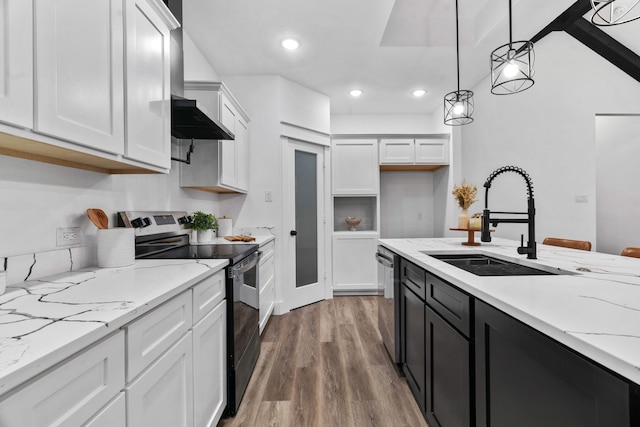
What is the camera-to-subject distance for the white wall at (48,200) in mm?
1064

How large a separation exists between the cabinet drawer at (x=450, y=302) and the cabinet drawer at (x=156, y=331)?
3.51 feet

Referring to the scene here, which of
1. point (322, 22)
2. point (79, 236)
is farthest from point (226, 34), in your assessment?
point (79, 236)

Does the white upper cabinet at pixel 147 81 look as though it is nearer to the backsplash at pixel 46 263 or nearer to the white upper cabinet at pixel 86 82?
the white upper cabinet at pixel 86 82

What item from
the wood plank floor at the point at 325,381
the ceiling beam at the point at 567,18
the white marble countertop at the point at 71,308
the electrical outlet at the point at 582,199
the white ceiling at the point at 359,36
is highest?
the ceiling beam at the point at 567,18

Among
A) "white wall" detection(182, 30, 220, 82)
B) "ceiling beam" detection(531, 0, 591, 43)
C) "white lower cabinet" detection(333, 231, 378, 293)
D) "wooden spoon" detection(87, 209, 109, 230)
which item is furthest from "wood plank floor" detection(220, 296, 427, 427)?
"ceiling beam" detection(531, 0, 591, 43)

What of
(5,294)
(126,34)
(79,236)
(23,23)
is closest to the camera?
(23,23)

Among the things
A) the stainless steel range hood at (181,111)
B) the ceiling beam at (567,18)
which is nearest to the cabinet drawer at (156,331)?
the stainless steel range hood at (181,111)

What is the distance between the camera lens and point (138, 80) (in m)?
1.32

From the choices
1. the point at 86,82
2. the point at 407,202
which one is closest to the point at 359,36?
the point at 86,82

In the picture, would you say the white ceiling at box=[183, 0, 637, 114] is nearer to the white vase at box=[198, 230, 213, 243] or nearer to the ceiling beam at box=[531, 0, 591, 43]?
the ceiling beam at box=[531, 0, 591, 43]

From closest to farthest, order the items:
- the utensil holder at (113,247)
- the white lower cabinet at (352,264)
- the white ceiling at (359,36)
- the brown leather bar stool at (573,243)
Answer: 1. the utensil holder at (113,247)
2. the brown leather bar stool at (573,243)
3. the white ceiling at (359,36)
4. the white lower cabinet at (352,264)

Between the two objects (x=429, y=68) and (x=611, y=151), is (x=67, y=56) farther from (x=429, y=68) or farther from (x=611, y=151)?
(x=611, y=151)

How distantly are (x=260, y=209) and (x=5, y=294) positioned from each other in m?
2.44

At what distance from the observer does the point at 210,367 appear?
1391 mm
